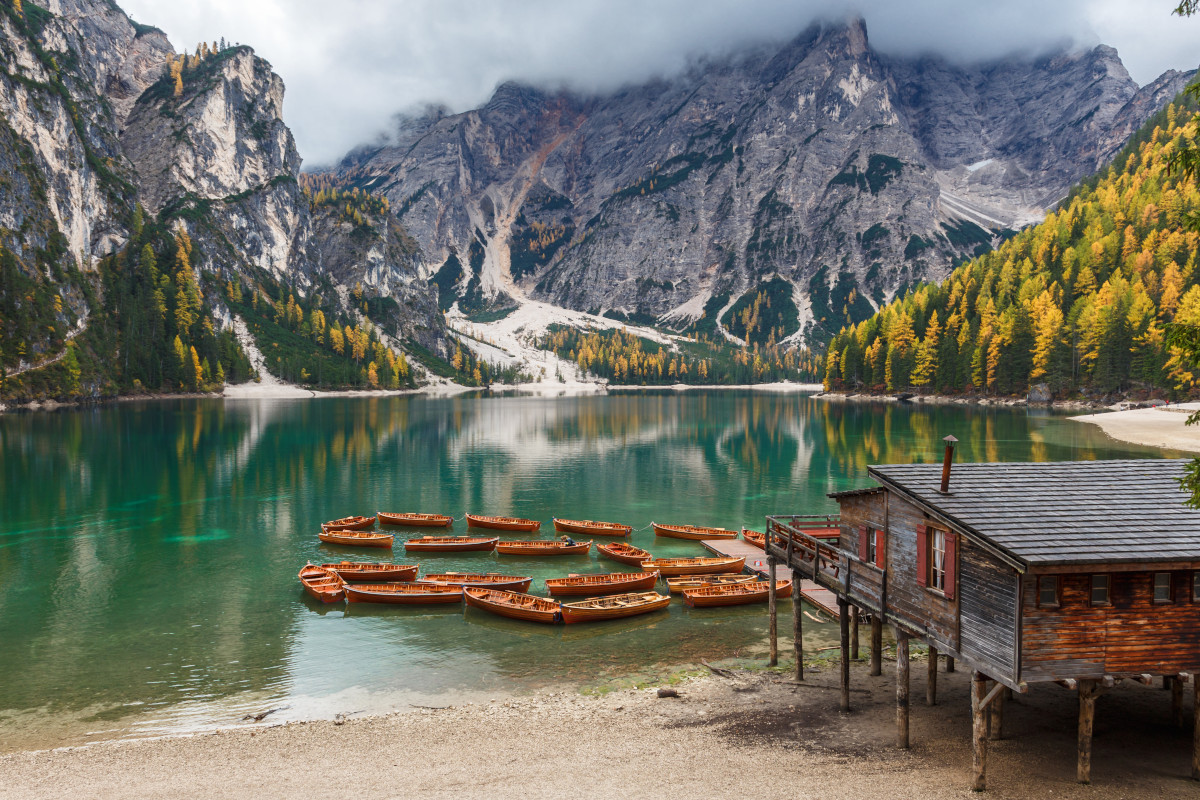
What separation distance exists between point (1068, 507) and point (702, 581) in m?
25.7

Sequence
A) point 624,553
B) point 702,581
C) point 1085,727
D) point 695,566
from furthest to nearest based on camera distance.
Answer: point 624,553 < point 695,566 < point 702,581 < point 1085,727

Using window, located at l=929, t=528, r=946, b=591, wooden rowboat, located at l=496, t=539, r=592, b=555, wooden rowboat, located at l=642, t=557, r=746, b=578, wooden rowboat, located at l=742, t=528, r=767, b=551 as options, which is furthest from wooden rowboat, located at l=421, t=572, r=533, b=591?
window, located at l=929, t=528, r=946, b=591

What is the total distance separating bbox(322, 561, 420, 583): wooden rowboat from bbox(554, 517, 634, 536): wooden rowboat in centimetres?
1591

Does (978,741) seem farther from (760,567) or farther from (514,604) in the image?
(760,567)

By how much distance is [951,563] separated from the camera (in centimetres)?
2014

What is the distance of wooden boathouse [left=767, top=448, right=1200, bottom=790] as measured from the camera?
18.2 m

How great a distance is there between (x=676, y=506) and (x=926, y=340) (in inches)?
5833

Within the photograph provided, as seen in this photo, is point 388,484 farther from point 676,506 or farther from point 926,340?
point 926,340

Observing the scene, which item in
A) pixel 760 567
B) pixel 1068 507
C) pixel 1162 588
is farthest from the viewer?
pixel 760 567

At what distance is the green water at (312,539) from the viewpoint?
31.1 m

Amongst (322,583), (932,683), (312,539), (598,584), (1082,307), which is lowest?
(312,539)

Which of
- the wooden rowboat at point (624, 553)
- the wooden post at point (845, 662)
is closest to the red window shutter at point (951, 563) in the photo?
the wooden post at point (845, 662)

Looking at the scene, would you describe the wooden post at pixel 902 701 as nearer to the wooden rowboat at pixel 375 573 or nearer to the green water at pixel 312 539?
the green water at pixel 312 539

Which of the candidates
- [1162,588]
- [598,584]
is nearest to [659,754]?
[1162,588]
